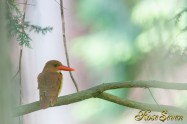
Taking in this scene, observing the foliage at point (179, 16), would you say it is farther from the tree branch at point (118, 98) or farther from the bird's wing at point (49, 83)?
the bird's wing at point (49, 83)

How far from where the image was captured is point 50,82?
0.76 m

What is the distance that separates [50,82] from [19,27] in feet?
0.40

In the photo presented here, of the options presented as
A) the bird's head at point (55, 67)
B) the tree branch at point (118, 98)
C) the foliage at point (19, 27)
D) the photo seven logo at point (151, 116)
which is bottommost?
the photo seven logo at point (151, 116)

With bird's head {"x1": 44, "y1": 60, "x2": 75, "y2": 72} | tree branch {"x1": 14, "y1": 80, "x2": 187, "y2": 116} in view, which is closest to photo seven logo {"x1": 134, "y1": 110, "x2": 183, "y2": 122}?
tree branch {"x1": 14, "y1": 80, "x2": 187, "y2": 116}

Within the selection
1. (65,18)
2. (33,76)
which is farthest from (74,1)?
(33,76)

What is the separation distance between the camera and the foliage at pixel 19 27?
751 mm

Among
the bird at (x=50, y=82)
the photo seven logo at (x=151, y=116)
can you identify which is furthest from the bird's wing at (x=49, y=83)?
the photo seven logo at (x=151, y=116)

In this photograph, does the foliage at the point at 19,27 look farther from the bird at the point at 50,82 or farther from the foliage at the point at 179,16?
the foliage at the point at 179,16

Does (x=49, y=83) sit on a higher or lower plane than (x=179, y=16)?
lower

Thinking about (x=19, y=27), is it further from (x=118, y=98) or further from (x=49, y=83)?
(x=118, y=98)

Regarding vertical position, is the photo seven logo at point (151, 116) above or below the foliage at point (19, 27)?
below

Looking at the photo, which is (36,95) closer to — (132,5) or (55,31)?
(55,31)

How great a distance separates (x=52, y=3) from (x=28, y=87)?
0.17m

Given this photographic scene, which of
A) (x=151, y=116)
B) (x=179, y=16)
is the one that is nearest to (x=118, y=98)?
(x=151, y=116)
